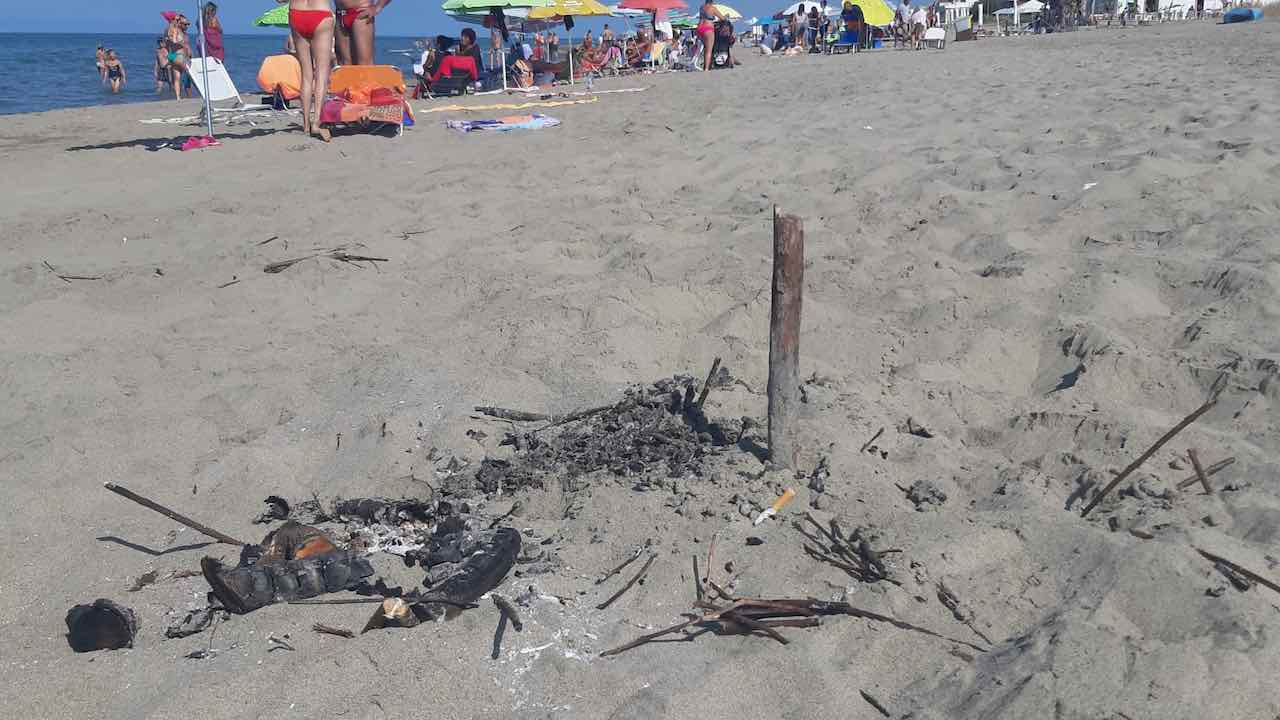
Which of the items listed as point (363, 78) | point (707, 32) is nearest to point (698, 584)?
point (363, 78)

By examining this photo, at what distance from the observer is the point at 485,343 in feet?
12.4

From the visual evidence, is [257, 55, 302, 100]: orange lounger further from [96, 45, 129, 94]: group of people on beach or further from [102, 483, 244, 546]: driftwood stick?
[96, 45, 129, 94]: group of people on beach

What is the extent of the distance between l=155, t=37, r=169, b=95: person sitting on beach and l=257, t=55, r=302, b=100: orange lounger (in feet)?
21.7

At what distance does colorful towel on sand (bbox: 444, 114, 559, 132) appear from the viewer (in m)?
8.65

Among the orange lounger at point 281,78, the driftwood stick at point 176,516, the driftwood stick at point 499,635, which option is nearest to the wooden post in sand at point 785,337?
the driftwood stick at point 499,635

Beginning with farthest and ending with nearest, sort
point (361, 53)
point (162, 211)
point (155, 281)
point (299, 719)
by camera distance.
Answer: point (361, 53)
point (162, 211)
point (155, 281)
point (299, 719)

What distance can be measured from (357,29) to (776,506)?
25.8 ft

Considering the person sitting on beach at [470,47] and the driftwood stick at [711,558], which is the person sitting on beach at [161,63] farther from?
the driftwood stick at [711,558]

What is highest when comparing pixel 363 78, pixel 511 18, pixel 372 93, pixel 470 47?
pixel 511 18

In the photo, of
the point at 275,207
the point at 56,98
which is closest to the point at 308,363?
the point at 275,207

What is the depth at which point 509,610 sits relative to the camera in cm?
227

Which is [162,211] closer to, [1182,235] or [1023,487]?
[1023,487]

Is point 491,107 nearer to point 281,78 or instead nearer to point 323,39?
point 281,78

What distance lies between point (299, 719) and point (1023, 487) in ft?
6.36
